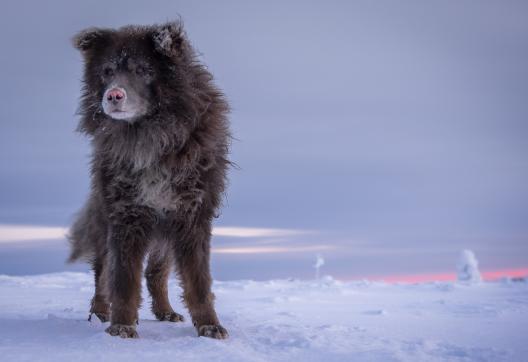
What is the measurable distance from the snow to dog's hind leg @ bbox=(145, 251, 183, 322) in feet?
0.54

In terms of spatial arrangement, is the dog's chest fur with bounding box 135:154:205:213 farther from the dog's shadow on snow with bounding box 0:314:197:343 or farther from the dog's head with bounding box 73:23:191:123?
the dog's shadow on snow with bounding box 0:314:197:343

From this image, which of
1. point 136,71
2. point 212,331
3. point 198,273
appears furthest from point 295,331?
point 136,71

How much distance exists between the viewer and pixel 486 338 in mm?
5910

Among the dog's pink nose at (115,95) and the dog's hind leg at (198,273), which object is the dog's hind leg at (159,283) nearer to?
the dog's hind leg at (198,273)

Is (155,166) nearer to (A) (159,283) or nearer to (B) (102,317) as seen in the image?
(A) (159,283)

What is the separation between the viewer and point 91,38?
5.55 metres

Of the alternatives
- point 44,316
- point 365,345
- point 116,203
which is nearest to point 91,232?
point 44,316

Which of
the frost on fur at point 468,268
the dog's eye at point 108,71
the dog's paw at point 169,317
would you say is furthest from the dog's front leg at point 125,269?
the frost on fur at point 468,268

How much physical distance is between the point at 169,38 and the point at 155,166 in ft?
4.01

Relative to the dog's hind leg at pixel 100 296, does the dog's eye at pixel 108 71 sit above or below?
above

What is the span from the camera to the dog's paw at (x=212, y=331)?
16.0 ft

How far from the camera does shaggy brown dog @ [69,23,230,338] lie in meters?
4.97

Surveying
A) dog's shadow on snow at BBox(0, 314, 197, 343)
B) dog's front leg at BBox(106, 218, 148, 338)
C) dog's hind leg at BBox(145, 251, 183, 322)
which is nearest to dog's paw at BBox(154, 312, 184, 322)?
dog's hind leg at BBox(145, 251, 183, 322)

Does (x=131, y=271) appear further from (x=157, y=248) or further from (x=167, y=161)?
(x=167, y=161)
